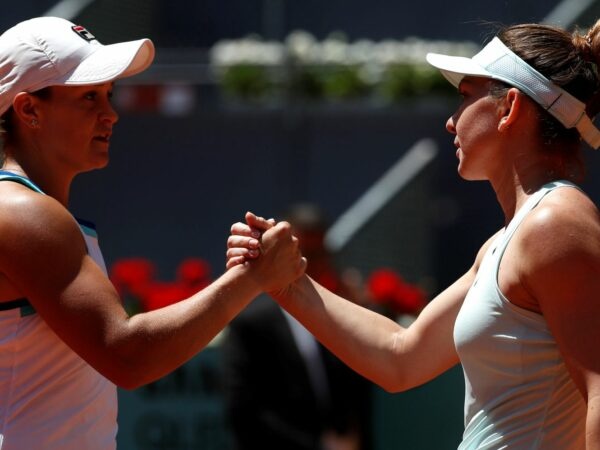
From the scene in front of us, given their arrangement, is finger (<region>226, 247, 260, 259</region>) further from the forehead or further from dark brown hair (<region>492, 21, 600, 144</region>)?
dark brown hair (<region>492, 21, 600, 144</region>)

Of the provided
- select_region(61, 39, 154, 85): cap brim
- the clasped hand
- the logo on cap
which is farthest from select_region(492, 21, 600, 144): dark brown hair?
the logo on cap

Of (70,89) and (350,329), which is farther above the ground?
(70,89)

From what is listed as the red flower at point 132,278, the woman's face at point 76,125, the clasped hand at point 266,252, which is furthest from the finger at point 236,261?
the red flower at point 132,278

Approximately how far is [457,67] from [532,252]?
537mm

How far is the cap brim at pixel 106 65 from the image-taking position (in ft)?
8.86

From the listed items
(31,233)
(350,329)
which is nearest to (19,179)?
(31,233)

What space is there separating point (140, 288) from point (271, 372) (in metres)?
1.16

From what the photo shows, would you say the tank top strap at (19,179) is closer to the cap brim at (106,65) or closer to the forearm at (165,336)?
the cap brim at (106,65)

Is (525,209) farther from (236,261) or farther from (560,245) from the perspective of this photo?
(236,261)

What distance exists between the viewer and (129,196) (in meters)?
9.68

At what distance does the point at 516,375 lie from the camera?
8.06 ft

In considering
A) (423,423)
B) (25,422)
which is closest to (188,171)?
(423,423)

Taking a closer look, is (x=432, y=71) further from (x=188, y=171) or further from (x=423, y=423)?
(x=423, y=423)

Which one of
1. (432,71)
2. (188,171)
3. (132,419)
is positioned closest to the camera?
(132,419)
